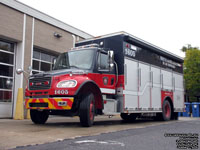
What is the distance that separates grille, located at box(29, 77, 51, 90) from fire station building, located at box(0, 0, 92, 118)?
3.96m

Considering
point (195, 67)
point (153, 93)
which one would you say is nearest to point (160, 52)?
point (153, 93)

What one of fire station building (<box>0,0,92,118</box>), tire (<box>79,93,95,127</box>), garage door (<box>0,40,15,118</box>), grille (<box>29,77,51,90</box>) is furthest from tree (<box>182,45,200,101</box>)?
grille (<box>29,77,51,90</box>)

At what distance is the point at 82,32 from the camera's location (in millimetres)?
18781

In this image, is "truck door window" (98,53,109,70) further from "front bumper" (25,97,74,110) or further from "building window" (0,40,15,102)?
"building window" (0,40,15,102)

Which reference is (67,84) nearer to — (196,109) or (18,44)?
(18,44)

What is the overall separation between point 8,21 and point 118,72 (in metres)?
7.04

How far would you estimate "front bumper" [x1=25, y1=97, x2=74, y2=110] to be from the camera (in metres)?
7.76

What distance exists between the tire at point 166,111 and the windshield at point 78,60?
5645mm

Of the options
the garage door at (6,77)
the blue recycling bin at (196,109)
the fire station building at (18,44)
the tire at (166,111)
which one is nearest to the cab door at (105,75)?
the tire at (166,111)

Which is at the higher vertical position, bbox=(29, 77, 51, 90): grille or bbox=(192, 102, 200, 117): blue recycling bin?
bbox=(29, 77, 51, 90): grille

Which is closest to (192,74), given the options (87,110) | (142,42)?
(142,42)

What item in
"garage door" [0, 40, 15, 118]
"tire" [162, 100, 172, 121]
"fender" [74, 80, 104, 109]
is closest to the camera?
"fender" [74, 80, 104, 109]

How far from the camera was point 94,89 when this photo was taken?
28.6ft

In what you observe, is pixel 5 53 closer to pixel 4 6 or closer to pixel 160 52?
pixel 4 6
